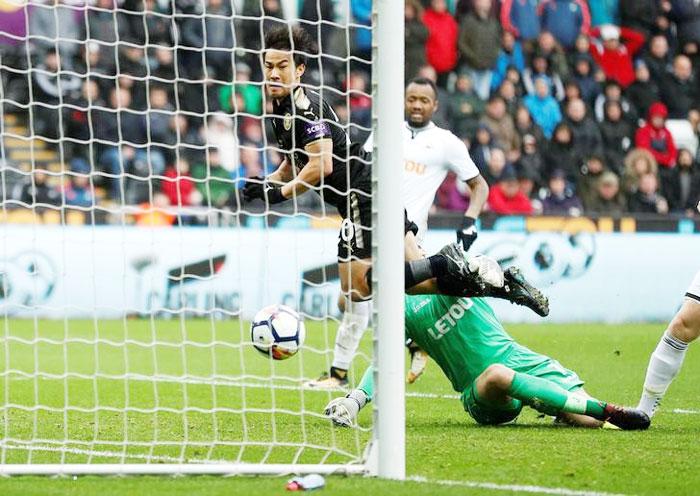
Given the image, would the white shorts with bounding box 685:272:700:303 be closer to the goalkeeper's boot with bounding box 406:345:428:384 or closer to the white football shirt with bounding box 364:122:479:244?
the goalkeeper's boot with bounding box 406:345:428:384

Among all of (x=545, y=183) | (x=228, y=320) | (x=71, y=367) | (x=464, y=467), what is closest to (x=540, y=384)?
(x=464, y=467)

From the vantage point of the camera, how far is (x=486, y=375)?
265 inches

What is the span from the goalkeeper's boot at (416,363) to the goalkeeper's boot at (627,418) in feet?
9.45

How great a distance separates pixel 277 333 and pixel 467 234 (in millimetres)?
3331

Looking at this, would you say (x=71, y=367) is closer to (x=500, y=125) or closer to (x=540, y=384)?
(x=540, y=384)

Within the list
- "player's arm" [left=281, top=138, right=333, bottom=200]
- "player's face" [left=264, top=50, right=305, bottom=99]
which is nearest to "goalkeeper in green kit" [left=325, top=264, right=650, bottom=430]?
"player's arm" [left=281, top=138, right=333, bottom=200]

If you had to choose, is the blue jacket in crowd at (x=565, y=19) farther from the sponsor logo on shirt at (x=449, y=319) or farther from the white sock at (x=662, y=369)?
the sponsor logo on shirt at (x=449, y=319)

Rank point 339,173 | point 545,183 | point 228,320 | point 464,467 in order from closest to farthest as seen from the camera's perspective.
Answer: point 464,467
point 339,173
point 228,320
point 545,183

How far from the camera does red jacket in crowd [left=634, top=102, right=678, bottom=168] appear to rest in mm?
17625

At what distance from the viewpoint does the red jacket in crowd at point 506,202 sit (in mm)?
15992

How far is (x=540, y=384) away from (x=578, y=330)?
322 inches

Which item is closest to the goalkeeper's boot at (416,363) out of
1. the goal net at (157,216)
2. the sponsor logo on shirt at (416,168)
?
the goal net at (157,216)

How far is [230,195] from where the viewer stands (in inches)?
628

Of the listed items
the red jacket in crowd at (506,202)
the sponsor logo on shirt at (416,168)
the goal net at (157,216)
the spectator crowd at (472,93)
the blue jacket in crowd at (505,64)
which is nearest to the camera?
the sponsor logo on shirt at (416,168)
